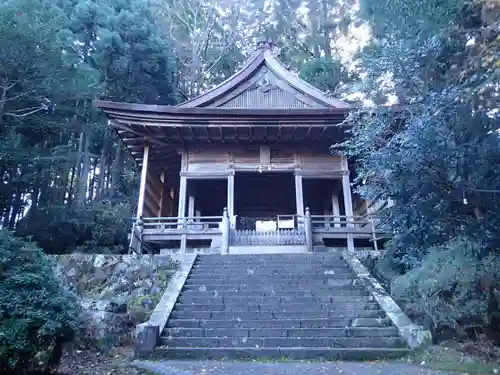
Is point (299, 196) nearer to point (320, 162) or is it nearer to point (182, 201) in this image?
point (320, 162)

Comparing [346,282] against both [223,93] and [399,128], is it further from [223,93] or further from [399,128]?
[223,93]

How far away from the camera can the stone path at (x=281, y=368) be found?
213 inches

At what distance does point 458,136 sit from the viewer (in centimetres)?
537

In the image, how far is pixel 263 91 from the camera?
51.3ft

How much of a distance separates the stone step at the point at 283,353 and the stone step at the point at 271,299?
161 cm

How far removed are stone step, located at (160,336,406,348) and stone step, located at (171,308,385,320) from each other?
75cm

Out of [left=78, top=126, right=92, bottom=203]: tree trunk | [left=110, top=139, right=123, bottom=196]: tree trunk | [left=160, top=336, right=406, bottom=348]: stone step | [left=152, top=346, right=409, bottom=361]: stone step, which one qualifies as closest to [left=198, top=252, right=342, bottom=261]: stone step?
[left=160, top=336, right=406, bottom=348]: stone step

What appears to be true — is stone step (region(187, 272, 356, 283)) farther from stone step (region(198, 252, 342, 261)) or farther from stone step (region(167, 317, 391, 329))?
stone step (region(167, 317, 391, 329))

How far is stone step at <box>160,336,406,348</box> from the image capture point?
649 centimetres

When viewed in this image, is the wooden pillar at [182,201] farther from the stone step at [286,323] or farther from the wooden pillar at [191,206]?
the stone step at [286,323]

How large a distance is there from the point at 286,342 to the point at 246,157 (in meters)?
9.07

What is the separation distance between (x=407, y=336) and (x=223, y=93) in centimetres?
1115

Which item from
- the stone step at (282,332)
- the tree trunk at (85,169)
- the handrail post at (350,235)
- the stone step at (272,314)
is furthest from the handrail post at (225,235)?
the tree trunk at (85,169)

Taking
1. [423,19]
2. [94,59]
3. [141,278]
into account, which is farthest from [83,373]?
[94,59]
